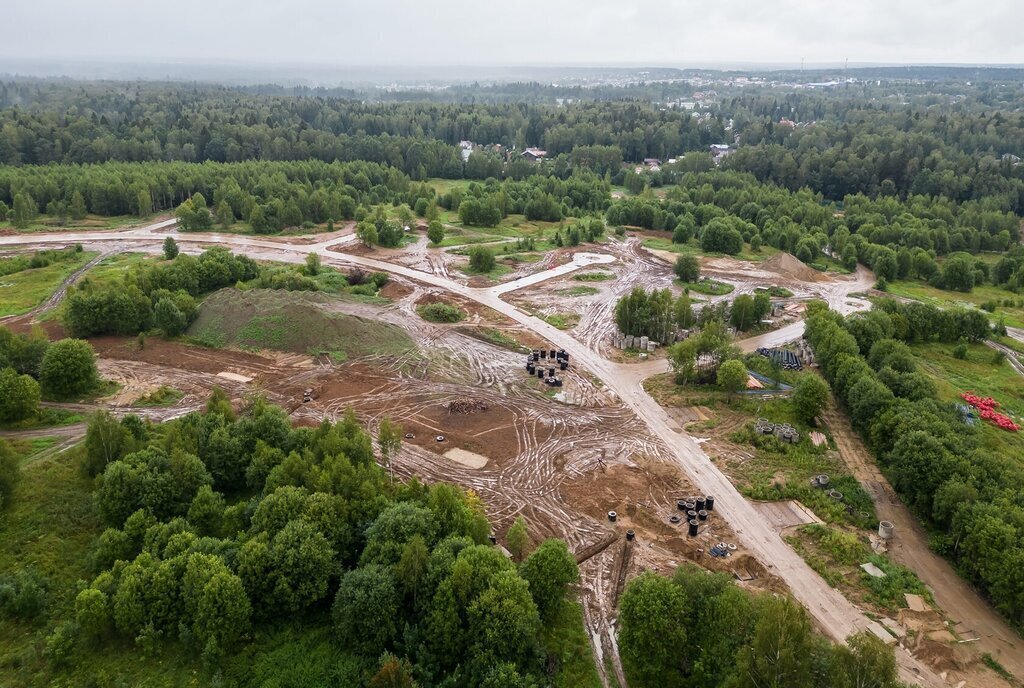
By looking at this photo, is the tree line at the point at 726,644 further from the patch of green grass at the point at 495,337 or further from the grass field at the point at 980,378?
the patch of green grass at the point at 495,337

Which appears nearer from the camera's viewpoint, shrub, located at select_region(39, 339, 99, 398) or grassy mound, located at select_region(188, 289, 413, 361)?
shrub, located at select_region(39, 339, 99, 398)

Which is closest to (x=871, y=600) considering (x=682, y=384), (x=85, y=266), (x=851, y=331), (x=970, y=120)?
(x=682, y=384)

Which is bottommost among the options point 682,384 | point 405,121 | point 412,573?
point 682,384

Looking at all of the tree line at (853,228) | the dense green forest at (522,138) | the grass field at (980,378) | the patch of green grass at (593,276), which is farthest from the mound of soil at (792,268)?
the dense green forest at (522,138)

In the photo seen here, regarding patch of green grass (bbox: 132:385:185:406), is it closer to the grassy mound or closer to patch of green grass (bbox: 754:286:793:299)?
the grassy mound

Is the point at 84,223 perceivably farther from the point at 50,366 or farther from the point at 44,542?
the point at 44,542

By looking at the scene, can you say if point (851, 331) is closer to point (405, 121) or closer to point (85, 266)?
point (85, 266)

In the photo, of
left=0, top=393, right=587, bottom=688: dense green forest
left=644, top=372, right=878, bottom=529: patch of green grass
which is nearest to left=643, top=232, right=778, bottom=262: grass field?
left=644, top=372, right=878, bottom=529: patch of green grass
